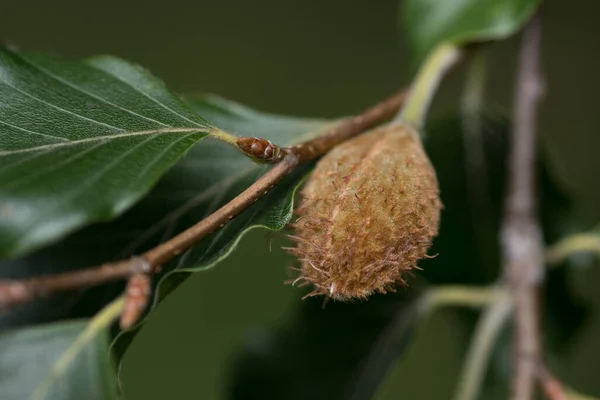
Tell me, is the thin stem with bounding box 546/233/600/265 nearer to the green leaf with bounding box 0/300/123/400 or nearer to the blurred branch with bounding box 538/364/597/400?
the blurred branch with bounding box 538/364/597/400

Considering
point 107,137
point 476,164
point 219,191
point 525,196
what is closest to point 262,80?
point 476,164

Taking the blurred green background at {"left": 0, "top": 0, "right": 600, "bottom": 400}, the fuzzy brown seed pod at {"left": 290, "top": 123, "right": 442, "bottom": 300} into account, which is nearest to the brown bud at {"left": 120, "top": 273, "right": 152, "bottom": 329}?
the fuzzy brown seed pod at {"left": 290, "top": 123, "right": 442, "bottom": 300}

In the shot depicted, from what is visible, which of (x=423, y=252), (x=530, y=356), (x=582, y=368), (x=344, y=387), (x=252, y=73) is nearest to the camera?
(x=423, y=252)

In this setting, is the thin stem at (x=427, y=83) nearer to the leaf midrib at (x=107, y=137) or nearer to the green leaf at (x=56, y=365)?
the leaf midrib at (x=107, y=137)

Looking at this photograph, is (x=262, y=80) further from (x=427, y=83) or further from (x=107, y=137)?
(x=107, y=137)

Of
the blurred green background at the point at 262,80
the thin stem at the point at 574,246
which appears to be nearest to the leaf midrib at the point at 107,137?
the thin stem at the point at 574,246

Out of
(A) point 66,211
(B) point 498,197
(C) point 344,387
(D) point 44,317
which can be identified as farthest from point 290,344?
(A) point 66,211

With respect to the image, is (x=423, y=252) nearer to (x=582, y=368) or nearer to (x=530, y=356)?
(x=530, y=356)
